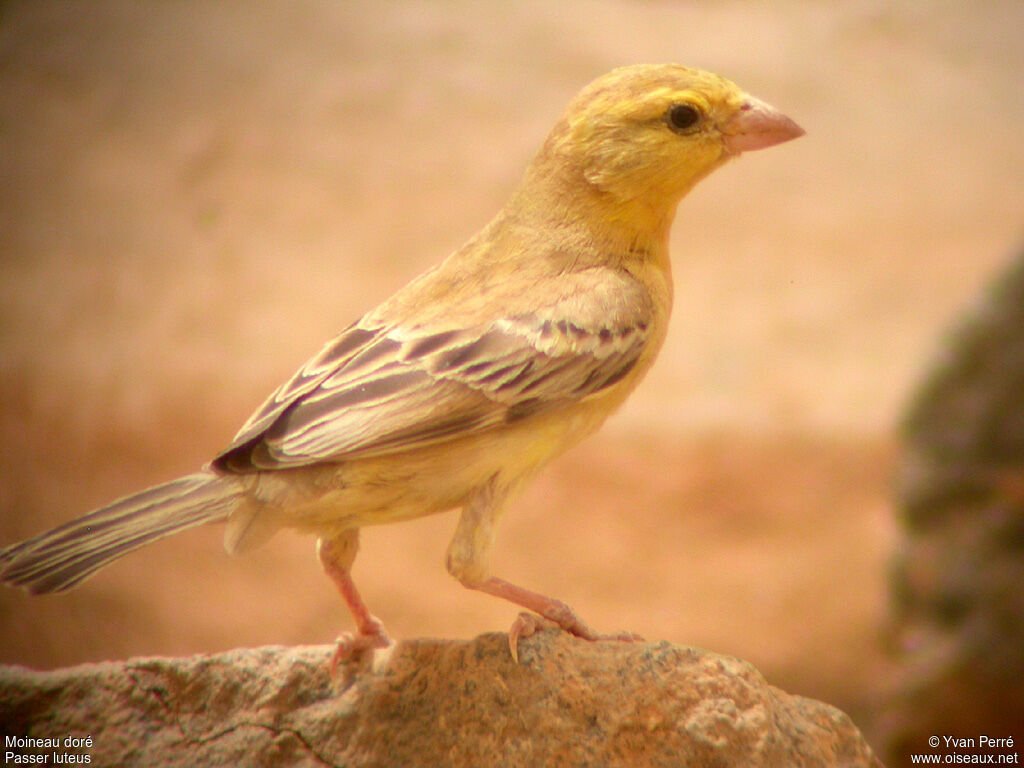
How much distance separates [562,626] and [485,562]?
0.36m

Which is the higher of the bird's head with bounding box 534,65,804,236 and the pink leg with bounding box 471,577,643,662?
the bird's head with bounding box 534,65,804,236

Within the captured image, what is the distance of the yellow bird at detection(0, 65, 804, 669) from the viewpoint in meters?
3.21

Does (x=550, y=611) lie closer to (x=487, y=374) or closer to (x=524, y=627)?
(x=524, y=627)

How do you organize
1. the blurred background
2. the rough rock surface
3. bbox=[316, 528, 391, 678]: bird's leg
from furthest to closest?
the blurred background
the rough rock surface
bbox=[316, 528, 391, 678]: bird's leg

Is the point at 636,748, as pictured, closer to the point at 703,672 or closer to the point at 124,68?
the point at 703,672

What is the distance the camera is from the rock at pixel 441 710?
3.06 meters

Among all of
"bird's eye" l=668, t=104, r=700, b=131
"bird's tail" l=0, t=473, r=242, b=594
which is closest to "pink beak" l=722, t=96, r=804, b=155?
"bird's eye" l=668, t=104, r=700, b=131

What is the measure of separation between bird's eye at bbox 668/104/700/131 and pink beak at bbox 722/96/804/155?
4.9 inches

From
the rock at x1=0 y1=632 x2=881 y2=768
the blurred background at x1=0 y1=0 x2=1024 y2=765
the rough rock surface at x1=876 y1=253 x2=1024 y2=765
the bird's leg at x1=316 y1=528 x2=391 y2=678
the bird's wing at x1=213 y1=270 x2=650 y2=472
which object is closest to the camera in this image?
the rock at x1=0 y1=632 x2=881 y2=768

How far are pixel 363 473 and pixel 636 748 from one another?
1.19m

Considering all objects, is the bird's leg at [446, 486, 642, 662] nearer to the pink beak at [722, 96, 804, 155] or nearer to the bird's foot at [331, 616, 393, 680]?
the bird's foot at [331, 616, 393, 680]

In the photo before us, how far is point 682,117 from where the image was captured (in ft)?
12.1

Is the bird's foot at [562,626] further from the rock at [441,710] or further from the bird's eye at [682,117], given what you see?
the bird's eye at [682,117]

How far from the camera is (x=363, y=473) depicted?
10.6ft
